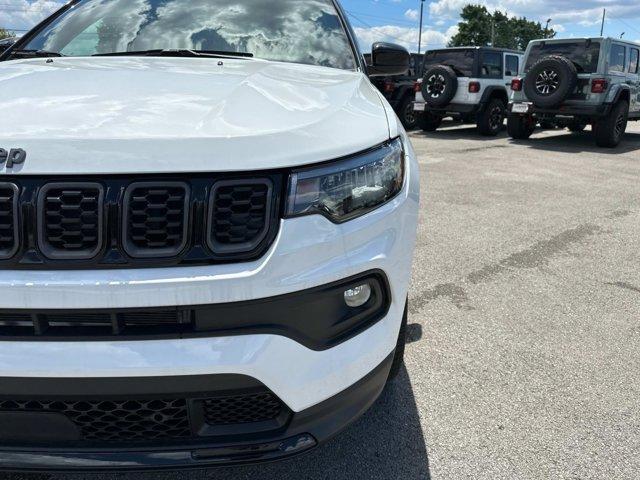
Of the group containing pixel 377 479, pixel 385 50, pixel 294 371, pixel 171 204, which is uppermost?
pixel 385 50

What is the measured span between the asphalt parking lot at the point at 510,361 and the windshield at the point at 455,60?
7.56 m

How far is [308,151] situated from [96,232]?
0.58m

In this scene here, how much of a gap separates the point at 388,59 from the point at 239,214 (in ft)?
7.52

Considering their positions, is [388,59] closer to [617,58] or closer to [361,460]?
[361,460]

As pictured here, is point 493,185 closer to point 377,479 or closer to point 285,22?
point 285,22

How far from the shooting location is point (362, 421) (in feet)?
7.32

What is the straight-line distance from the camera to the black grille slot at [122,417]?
141 centimetres

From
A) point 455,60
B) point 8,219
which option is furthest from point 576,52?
point 8,219

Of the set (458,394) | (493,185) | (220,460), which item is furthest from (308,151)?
(493,185)

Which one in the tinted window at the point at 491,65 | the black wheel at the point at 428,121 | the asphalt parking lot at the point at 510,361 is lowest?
the asphalt parking lot at the point at 510,361

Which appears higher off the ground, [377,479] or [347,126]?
[347,126]

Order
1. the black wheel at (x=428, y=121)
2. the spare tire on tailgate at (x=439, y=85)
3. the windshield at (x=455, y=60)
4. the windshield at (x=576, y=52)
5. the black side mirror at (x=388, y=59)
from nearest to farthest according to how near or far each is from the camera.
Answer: the black side mirror at (x=388, y=59) → the windshield at (x=576, y=52) → the spare tire on tailgate at (x=439, y=85) → the windshield at (x=455, y=60) → the black wheel at (x=428, y=121)

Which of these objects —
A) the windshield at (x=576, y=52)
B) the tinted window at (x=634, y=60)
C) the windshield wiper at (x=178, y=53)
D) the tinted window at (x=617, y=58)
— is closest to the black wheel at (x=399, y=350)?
the windshield wiper at (x=178, y=53)

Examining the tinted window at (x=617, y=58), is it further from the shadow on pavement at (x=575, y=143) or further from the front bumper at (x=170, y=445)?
the front bumper at (x=170, y=445)
